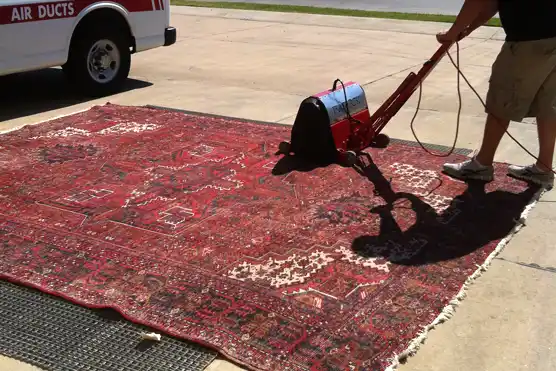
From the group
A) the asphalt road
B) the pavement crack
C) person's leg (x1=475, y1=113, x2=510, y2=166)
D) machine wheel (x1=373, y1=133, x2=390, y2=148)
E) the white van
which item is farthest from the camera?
the asphalt road

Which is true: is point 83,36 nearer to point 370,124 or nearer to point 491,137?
point 370,124

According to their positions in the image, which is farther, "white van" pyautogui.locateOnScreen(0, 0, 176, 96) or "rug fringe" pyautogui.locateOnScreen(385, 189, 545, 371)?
"white van" pyautogui.locateOnScreen(0, 0, 176, 96)

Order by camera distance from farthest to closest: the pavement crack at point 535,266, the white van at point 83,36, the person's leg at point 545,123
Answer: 1. the white van at point 83,36
2. the person's leg at point 545,123
3. the pavement crack at point 535,266

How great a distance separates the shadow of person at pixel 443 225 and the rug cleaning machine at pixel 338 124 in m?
0.59

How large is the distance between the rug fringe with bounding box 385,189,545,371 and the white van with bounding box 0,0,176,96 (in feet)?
17.6

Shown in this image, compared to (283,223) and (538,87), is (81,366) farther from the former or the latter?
(538,87)

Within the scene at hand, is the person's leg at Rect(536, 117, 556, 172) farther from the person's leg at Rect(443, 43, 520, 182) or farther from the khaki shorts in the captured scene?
the person's leg at Rect(443, 43, 520, 182)

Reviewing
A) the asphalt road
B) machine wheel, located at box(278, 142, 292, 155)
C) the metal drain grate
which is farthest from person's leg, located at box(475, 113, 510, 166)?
the asphalt road

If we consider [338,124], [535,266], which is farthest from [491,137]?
[535,266]

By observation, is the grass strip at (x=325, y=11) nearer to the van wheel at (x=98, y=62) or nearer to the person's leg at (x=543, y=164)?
the van wheel at (x=98, y=62)

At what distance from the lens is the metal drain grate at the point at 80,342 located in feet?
10.8

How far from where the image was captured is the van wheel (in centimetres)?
829

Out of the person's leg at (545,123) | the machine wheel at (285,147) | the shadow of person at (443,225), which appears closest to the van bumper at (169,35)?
the machine wheel at (285,147)

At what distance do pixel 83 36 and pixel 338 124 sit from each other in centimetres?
376
